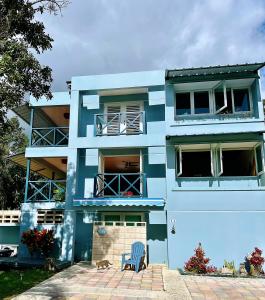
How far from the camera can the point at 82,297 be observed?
11.5 metres

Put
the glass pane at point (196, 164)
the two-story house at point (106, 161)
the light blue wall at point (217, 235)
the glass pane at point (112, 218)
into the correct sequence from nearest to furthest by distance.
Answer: the light blue wall at point (217, 235), the two-story house at point (106, 161), the glass pane at point (196, 164), the glass pane at point (112, 218)

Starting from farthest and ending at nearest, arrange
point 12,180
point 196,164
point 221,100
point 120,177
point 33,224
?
point 12,180, point 120,177, point 221,100, point 196,164, point 33,224

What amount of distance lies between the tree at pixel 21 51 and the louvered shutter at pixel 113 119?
8.87 m

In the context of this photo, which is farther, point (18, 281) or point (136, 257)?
point (136, 257)

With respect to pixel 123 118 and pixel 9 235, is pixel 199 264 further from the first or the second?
pixel 9 235

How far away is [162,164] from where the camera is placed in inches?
849

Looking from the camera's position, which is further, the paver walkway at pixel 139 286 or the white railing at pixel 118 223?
the white railing at pixel 118 223

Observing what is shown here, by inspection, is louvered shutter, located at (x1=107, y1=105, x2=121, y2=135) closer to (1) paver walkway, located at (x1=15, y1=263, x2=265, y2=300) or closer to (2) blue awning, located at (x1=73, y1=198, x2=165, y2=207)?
(2) blue awning, located at (x1=73, y1=198, x2=165, y2=207)

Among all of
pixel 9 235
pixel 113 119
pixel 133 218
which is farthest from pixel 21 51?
pixel 9 235

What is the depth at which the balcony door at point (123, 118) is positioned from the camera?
73.6 feet

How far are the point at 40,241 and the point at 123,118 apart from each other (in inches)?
422

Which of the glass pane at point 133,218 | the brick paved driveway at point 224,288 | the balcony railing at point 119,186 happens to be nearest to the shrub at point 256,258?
the brick paved driveway at point 224,288

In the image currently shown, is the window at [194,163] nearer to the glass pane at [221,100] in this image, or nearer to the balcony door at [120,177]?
the balcony door at [120,177]

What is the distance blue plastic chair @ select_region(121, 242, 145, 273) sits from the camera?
55.3ft
